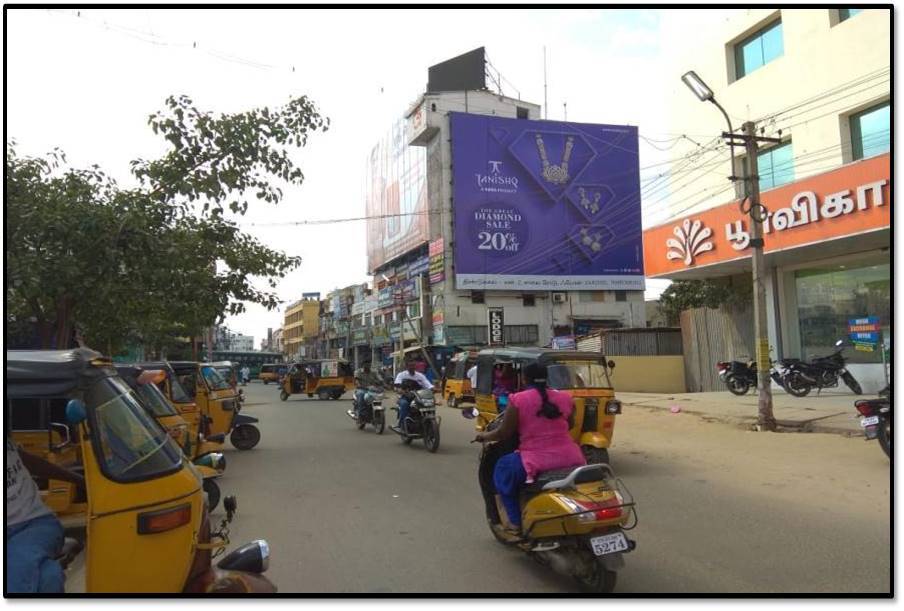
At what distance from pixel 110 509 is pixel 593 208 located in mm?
48784

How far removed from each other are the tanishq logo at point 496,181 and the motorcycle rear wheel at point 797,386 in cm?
3286

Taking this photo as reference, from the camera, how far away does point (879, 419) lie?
25.7 feet

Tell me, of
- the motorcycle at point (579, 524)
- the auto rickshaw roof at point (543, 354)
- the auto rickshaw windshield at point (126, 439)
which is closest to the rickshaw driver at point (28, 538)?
the auto rickshaw windshield at point (126, 439)

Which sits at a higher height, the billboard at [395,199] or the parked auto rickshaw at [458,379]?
the billboard at [395,199]

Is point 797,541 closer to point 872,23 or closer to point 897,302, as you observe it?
point 897,302

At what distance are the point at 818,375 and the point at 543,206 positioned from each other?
33881 mm

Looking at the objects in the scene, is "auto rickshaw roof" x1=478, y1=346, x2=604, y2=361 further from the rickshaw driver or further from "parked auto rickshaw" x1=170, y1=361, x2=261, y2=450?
the rickshaw driver

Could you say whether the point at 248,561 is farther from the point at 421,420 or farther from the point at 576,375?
the point at 421,420

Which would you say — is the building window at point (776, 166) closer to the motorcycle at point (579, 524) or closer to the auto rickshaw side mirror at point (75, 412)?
the motorcycle at point (579, 524)

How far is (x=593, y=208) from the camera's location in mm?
49656

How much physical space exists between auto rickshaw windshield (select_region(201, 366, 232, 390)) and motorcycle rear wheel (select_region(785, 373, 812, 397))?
12497mm

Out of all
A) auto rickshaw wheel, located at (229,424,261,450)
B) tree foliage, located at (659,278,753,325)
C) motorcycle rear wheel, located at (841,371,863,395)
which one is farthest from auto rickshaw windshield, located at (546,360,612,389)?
tree foliage, located at (659,278,753,325)

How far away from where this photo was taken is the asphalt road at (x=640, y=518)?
14.5ft

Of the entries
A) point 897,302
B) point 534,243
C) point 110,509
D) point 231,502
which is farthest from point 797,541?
point 534,243
